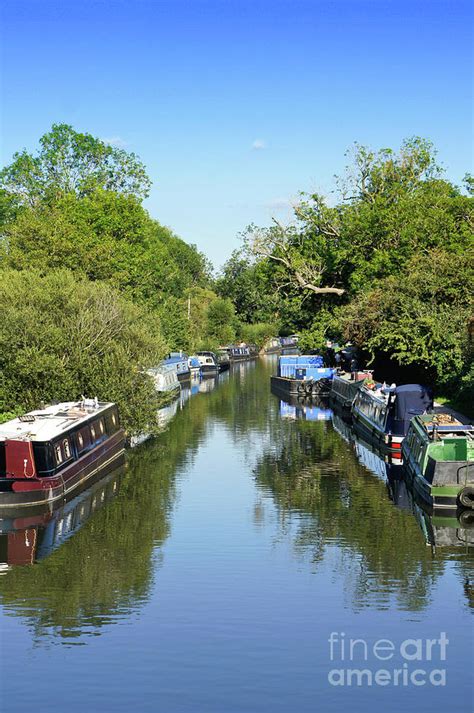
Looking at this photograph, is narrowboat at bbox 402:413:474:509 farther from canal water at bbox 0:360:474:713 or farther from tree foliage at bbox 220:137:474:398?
tree foliage at bbox 220:137:474:398

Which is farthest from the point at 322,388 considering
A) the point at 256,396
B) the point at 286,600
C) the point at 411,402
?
the point at 286,600

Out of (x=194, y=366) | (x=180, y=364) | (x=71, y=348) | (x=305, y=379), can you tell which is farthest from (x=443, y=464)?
(x=194, y=366)

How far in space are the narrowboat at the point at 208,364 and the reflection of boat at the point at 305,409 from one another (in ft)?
98.0

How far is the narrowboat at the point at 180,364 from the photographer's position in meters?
88.9

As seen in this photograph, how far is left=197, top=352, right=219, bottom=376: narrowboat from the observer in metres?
104

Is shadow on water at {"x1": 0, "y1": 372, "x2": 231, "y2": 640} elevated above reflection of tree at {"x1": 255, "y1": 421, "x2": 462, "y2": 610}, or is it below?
above

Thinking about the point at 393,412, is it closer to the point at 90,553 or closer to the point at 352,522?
the point at 352,522

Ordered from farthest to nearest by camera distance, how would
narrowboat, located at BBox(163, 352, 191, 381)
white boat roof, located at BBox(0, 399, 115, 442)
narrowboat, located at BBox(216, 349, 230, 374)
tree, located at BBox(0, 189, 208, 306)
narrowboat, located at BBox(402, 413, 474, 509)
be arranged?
narrowboat, located at BBox(216, 349, 230, 374) → narrowboat, located at BBox(163, 352, 191, 381) → tree, located at BBox(0, 189, 208, 306) → white boat roof, located at BBox(0, 399, 115, 442) → narrowboat, located at BBox(402, 413, 474, 509)

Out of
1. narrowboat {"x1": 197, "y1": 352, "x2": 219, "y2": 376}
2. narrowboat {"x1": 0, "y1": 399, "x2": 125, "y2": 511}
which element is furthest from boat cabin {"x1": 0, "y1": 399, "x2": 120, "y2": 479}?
narrowboat {"x1": 197, "y1": 352, "x2": 219, "y2": 376}

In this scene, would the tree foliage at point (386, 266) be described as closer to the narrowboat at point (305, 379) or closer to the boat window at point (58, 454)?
the narrowboat at point (305, 379)

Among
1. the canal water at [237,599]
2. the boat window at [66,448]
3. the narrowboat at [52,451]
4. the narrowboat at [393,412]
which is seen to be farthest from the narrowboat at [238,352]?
the boat window at [66,448]

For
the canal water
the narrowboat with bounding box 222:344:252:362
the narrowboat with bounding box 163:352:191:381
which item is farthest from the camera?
the narrowboat with bounding box 222:344:252:362

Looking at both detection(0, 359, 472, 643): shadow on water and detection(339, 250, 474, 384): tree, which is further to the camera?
detection(339, 250, 474, 384): tree

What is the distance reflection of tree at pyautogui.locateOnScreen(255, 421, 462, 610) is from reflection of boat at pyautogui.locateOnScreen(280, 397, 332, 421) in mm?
13127
